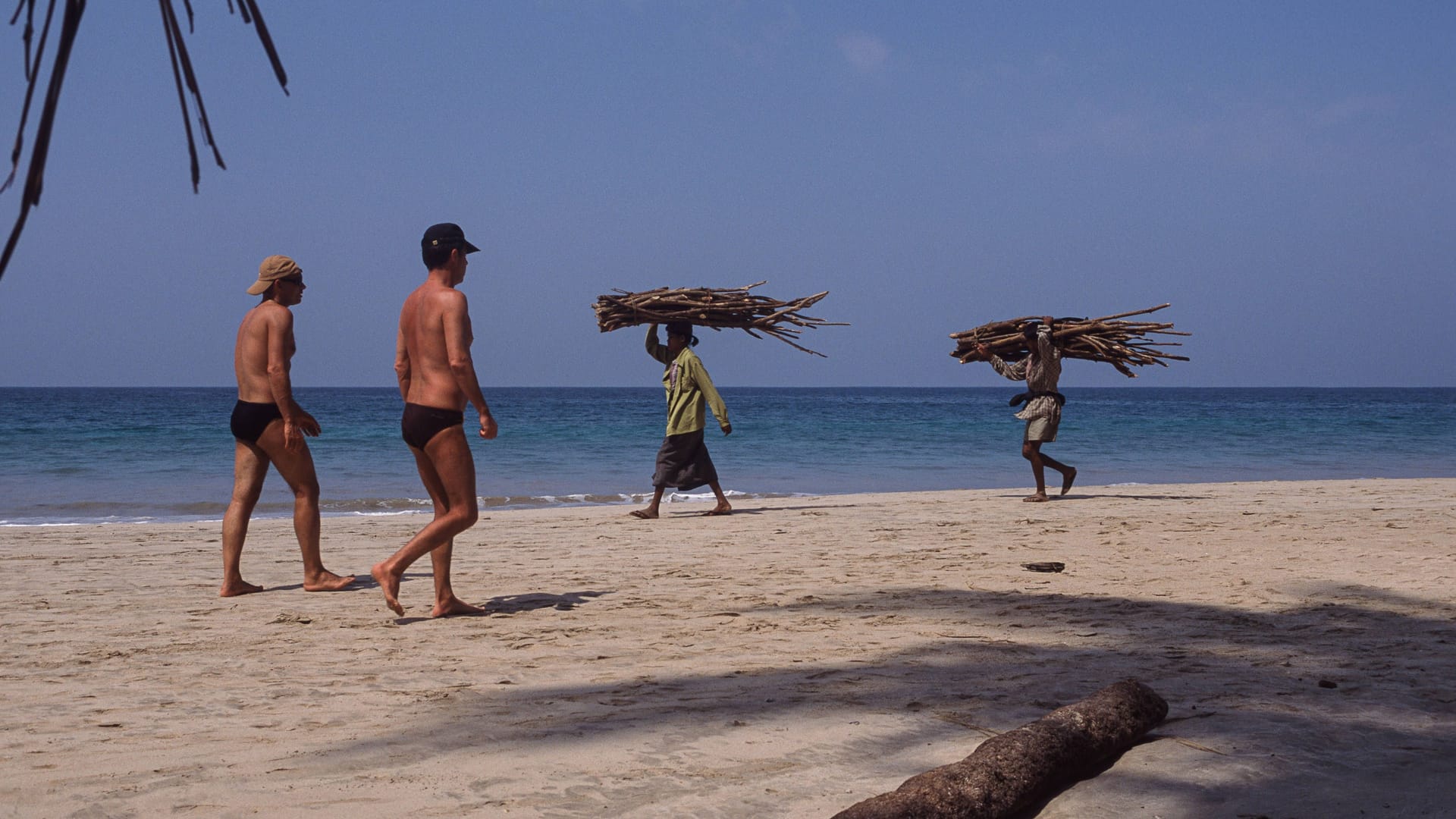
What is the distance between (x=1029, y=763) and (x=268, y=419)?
4301mm

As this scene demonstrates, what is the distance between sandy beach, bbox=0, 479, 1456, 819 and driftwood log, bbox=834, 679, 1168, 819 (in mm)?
74

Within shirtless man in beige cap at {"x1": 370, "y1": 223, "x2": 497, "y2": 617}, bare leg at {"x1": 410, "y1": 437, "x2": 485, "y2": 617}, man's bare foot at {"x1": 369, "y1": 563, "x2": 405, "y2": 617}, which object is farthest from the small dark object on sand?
man's bare foot at {"x1": 369, "y1": 563, "x2": 405, "y2": 617}

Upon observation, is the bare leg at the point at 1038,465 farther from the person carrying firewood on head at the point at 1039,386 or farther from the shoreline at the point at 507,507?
the shoreline at the point at 507,507

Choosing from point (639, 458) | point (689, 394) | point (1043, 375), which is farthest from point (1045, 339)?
point (639, 458)

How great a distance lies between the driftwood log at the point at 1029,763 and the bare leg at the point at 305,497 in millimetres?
3870

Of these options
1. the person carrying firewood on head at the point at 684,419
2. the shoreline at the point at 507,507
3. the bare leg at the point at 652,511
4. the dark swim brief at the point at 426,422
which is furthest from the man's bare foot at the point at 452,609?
the shoreline at the point at 507,507

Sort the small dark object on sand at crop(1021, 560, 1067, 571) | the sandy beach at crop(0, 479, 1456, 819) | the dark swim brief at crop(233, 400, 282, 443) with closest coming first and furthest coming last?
the sandy beach at crop(0, 479, 1456, 819) → the dark swim brief at crop(233, 400, 282, 443) → the small dark object on sand at crop(1021, 560, 1067, 571)

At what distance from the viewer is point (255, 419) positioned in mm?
5594

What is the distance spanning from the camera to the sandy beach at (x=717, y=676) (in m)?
2.78

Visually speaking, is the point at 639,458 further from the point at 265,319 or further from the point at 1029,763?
the point at 1029,763

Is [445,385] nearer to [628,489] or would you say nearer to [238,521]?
[238,521]

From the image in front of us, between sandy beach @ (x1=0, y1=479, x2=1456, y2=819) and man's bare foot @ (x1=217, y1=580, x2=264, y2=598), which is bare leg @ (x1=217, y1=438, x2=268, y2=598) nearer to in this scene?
man's bare foot @ (x1=217, y1=580, x2=264, y2=598)

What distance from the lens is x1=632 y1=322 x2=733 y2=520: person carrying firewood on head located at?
31.7 ft

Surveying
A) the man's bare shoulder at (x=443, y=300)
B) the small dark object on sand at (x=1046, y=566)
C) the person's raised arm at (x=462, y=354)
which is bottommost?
the small dark object on sand at (x=1046, y=566)
